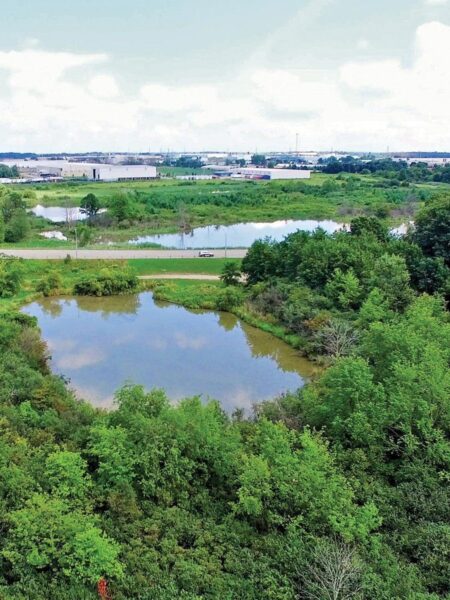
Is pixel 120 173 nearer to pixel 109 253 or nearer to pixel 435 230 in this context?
pixel 109 253

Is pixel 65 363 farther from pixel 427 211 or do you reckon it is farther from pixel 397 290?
pixel 427 211

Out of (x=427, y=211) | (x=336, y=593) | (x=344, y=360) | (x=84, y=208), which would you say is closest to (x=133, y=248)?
(x=84, y=208)

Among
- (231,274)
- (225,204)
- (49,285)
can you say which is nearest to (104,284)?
(49,285)

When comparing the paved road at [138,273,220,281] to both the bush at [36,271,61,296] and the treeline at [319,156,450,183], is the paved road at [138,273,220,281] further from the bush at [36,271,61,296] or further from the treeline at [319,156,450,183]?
the treeline at [319,156,450,183]

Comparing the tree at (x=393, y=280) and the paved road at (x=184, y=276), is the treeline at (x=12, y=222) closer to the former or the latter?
the paved road at (x=184, y=276)

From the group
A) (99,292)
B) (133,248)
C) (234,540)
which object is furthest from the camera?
(133,248)

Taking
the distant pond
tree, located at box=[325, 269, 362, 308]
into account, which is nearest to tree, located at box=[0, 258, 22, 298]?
tree, located at box=[325, 269, 362, 308]

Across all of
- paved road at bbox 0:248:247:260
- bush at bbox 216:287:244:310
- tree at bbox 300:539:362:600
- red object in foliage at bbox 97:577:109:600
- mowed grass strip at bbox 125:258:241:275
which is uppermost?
paved road at bbox 0:248:247:260
